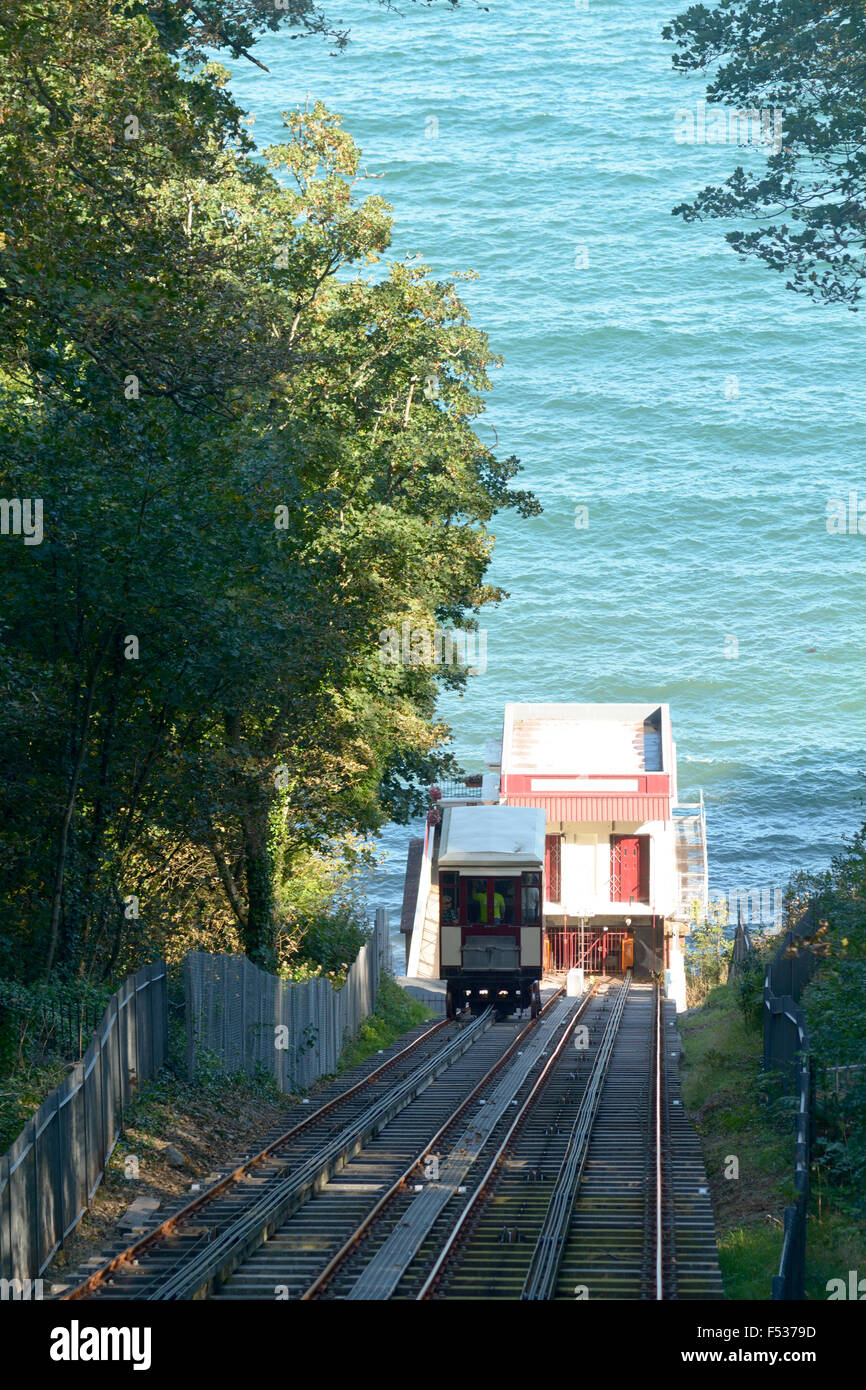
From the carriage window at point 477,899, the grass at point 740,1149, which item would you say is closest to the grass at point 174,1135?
the grass at point 740,1149

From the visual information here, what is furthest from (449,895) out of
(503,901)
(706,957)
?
(706,957)

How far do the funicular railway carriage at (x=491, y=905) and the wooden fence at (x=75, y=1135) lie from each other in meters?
12.9

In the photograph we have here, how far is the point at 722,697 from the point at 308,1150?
78.4 m

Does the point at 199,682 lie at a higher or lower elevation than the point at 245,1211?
higher

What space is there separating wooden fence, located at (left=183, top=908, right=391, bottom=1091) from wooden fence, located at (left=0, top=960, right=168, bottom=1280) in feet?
3.33

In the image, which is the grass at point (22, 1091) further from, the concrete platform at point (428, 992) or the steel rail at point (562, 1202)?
the concrete platform at point (428, 992)

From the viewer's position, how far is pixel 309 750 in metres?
26.6

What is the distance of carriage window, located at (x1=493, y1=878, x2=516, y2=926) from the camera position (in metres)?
29.3

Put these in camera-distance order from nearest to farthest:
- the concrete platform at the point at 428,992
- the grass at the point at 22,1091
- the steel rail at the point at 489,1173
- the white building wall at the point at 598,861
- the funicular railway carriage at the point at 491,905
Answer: the steel rail at the point at 489,1173 → the grass at the point at 22,1091 → the funicular railway carriage at the point at 491,905 → the concrete platform at the point at 428,992 → the white building wall at the point at 598,861

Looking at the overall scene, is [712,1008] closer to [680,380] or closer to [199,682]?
[199,682]

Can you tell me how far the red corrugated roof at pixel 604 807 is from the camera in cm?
4066

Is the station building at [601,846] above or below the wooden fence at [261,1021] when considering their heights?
above

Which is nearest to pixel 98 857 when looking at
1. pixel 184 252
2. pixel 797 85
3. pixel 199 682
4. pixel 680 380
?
pixel 199 682

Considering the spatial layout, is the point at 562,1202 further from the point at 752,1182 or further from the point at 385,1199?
the point at 752,1182
